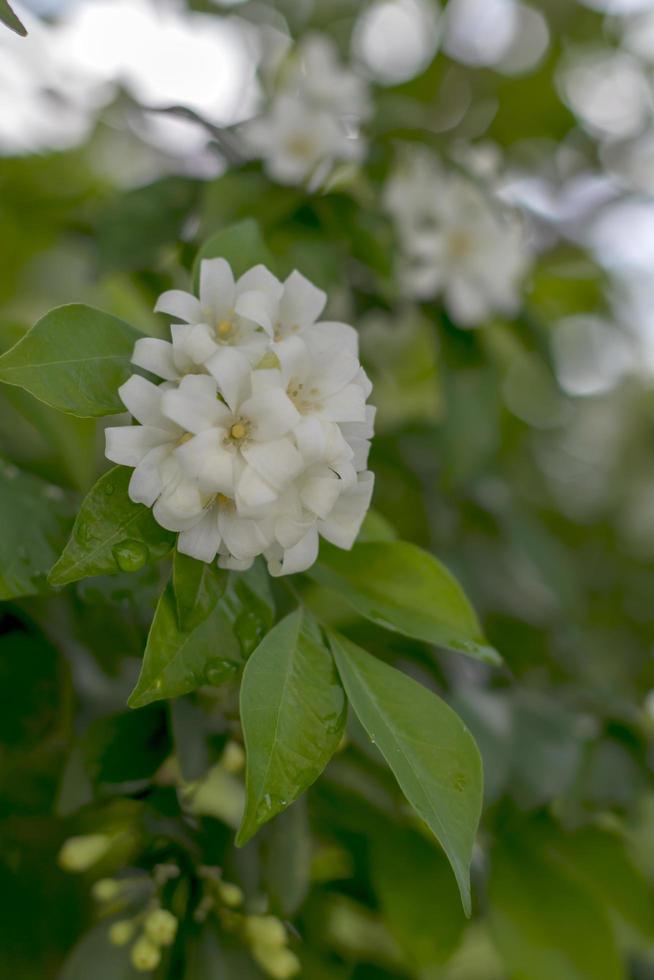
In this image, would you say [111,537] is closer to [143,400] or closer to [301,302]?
[143,400]

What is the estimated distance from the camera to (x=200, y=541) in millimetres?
518

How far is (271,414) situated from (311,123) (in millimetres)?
591

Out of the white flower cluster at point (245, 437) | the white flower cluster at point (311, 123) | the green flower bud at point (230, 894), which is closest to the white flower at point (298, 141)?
the white flower cluster at point (311, 123)

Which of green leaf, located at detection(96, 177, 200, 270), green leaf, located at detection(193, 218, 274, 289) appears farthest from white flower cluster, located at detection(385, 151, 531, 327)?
green leaf, located at detection(193, 218, 274, 289)

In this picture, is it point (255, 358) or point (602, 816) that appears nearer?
point (255, 358)

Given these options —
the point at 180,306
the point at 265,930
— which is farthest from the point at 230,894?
the point at 180,306

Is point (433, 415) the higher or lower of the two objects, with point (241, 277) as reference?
lower

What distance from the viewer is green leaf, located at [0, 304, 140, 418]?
19.7 inches

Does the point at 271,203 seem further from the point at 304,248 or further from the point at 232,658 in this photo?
the point at 232,658

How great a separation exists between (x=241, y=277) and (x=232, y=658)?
222 mm

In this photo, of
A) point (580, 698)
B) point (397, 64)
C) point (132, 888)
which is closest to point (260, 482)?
point (132, 888)

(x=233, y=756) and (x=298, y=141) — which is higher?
(x=298, y=141)

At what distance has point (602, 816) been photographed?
37.1 inches

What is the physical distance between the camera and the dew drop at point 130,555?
50 centimetres
